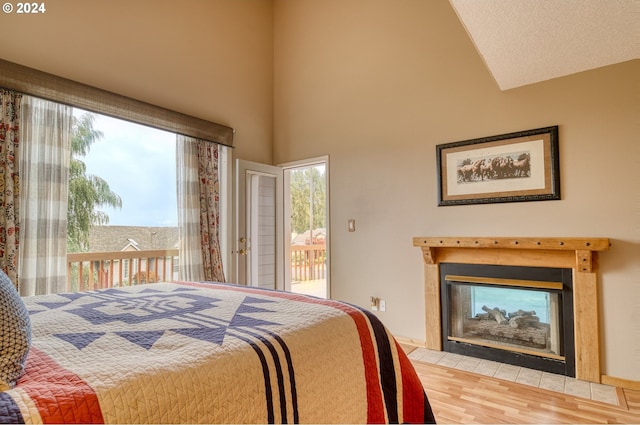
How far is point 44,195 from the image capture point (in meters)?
2.59

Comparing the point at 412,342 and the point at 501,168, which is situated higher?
the point at 501,168

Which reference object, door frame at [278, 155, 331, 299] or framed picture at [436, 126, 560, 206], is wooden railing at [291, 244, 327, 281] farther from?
framed picture at [436, 126, 560, 206]

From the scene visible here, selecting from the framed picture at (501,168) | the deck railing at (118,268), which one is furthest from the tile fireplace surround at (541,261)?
the deck railing at (118,268)

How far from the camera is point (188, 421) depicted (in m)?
0.78

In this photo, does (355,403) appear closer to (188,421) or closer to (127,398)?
(188,421)

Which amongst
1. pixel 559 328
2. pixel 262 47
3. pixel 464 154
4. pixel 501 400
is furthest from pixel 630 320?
pixel 262 47

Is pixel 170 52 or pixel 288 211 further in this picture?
pixel 288 211

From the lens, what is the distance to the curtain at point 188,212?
3.49m

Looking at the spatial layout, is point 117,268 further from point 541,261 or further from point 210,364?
point 541,261

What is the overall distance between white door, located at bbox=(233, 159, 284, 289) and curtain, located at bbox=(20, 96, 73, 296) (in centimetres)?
164

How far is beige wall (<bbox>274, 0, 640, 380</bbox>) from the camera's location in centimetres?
254

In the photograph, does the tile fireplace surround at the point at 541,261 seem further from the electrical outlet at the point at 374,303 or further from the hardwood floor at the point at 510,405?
the electrical outlet at the point at 374,303

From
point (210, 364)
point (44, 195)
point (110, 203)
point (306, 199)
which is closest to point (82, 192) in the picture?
point (110, 203)

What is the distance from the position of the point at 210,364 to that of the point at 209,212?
9.82 feet
